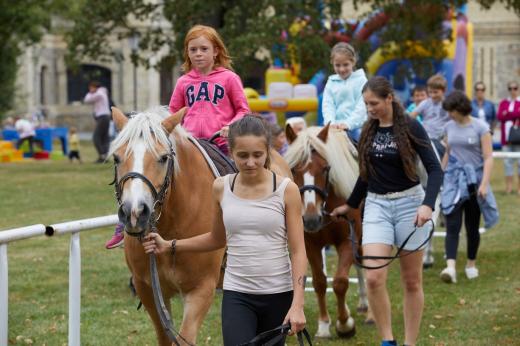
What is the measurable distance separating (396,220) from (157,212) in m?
1.94

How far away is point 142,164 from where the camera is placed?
17.1 feet

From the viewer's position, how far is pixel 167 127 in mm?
5609

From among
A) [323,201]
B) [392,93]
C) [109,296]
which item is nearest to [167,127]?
[392,93]

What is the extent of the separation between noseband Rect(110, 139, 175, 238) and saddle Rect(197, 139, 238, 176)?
0.83 meters

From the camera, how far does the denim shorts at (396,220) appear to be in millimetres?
6746

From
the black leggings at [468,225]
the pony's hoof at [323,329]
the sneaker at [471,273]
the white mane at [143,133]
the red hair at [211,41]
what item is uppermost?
the red hair at [211,41]

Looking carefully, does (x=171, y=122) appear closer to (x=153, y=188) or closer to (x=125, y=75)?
(x=153, y=188)

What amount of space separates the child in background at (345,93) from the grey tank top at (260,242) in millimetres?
3645

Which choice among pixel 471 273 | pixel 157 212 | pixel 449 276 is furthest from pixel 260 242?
pixel 471 273

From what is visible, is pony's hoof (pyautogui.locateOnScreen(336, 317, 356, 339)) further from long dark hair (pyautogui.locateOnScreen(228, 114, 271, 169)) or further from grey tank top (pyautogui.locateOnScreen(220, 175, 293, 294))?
long dark hair (pyautogui.locateOnScreen(228, 114, 271, 169))

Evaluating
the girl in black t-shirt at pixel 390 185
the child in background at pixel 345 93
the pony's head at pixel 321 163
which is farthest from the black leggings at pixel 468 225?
the girl in black t-shirt at pixel 390 185

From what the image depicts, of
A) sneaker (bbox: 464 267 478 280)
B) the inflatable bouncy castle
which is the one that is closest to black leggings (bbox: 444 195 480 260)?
sneaker (bbox: 464 267 478 280)

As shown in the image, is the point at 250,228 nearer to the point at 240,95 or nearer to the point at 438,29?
the point at 240,95

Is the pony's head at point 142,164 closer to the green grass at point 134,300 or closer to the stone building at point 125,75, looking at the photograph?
the green grass at point 134,300
